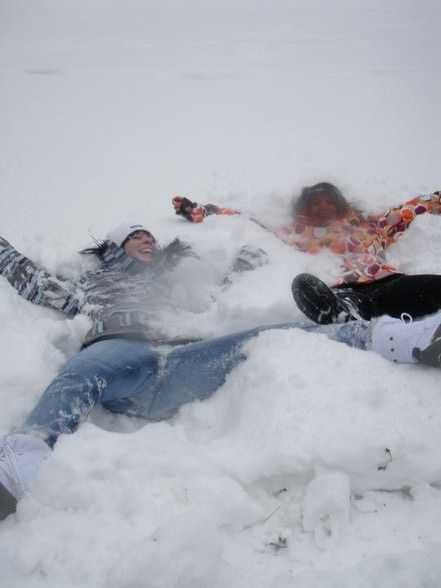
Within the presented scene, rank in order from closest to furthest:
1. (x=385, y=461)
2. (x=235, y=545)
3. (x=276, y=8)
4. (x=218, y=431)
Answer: (x=235, y=545) < (x=385, y=461) < (x=218, y=431) < (x=276, y=8)

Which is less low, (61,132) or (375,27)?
(375,27)

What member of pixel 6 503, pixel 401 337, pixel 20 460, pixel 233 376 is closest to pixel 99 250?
pixel 233 376

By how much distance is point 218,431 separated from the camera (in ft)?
5.24

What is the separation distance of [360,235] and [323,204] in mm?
329

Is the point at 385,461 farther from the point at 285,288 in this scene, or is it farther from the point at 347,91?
the point at 347,91

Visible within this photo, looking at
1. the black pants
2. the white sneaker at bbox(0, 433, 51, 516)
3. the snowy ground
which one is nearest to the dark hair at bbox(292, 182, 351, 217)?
the snowy ground

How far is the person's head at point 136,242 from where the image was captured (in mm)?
2426

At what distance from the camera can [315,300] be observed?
73.6 inches

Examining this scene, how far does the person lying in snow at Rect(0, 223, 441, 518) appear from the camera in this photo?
145 centimetres

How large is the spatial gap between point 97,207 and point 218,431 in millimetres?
2295

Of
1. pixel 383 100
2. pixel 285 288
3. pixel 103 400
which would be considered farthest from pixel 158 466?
pixel 383 100

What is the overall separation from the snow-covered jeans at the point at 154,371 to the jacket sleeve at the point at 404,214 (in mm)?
1229

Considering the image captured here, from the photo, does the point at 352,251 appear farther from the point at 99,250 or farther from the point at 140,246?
the point at 99,250

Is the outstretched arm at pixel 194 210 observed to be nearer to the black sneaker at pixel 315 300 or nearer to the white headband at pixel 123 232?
the white headband at pixel 123 232
